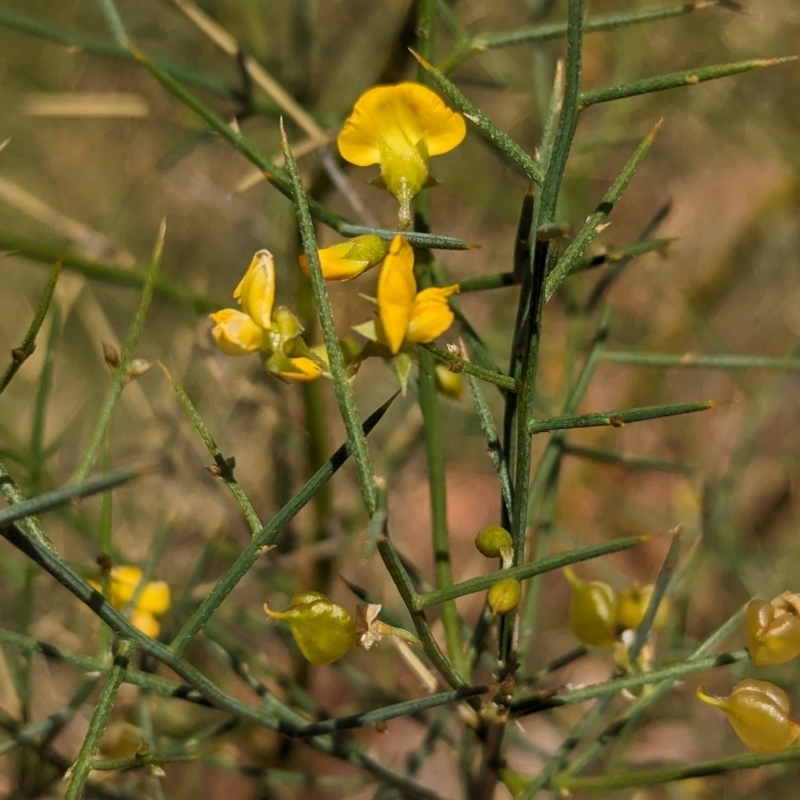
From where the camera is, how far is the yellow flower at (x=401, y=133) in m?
0.53

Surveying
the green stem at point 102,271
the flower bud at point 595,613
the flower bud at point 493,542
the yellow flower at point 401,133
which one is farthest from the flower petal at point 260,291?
the green stem at point 102,271

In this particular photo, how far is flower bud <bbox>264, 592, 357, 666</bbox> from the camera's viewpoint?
1.63 ft

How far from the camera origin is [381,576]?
5.79 feet

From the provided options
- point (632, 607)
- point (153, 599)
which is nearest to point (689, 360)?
point (632, 607)

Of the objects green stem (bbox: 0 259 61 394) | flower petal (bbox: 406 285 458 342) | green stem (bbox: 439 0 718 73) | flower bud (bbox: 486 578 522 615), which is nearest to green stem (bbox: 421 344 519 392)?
flower petal (bbox: 406 285 458 342)

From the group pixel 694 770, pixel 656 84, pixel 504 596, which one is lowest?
pixel 694 770

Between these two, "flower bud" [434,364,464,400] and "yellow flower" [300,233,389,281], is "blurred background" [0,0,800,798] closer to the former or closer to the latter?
"flower bud" [434,364,464,400]

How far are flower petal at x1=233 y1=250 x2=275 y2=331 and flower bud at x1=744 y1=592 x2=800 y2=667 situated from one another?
0.40 m

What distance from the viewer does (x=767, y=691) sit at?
0.52m

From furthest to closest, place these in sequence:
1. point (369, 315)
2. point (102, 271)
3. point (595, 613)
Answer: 1. point (369, 315)
2. point (102, 271)
3. point (595, 613)

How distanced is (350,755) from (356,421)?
33 centimetres

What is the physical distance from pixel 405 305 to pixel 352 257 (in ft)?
0.20

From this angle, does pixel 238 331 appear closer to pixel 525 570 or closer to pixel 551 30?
pixel 525 570

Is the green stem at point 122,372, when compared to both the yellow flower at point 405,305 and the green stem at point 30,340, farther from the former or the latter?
the yellow flower at point 405,305
